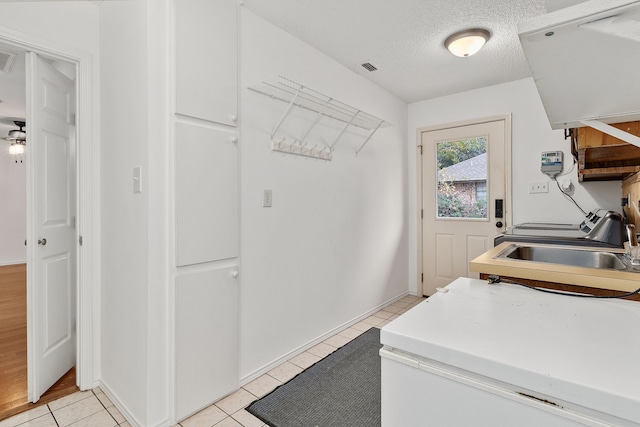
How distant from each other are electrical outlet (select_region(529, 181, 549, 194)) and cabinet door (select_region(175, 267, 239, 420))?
3012 mm

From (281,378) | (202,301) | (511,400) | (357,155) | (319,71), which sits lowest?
(281,378)

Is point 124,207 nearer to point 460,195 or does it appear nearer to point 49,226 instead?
point 49,226

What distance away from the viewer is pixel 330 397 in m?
1.89

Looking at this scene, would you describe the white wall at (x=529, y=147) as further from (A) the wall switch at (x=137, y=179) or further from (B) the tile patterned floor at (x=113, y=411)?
(A) the wall switch at (x=137, y=179)

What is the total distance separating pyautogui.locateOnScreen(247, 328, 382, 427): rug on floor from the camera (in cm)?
170

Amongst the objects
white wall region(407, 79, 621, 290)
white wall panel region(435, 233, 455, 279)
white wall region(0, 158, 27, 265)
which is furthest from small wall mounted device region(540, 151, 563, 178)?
white wall region(0, 158, 27, 265)

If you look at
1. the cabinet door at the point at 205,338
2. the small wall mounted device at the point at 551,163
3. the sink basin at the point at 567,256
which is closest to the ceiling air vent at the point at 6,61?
the cabinet door at the point at 205,338

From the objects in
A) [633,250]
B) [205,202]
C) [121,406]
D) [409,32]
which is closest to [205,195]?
[205,202]

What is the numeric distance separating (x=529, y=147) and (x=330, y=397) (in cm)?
301

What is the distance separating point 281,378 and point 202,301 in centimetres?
81

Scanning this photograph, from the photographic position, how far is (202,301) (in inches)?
68.4

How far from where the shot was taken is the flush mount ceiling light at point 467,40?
2.28 m

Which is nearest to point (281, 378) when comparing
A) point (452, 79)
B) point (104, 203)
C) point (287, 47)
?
point (104, 203)

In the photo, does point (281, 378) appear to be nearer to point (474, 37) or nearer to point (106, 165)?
point (106, 165)
